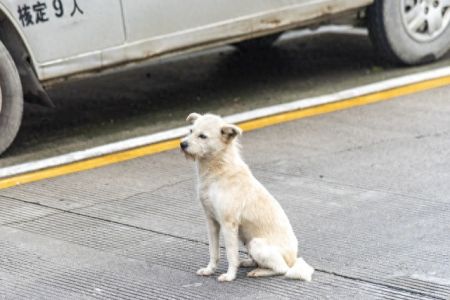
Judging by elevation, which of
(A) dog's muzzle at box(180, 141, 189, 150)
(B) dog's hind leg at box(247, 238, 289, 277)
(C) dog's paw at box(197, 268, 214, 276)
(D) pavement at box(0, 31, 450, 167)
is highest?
(A) dog's muzzle at box(180, 141, 189, 150)

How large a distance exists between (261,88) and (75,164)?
2.62m

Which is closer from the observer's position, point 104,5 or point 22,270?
point 22,270

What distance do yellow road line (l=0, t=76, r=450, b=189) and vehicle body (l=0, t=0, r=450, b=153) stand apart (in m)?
0.57

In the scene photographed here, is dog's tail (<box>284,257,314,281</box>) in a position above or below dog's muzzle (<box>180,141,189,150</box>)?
below

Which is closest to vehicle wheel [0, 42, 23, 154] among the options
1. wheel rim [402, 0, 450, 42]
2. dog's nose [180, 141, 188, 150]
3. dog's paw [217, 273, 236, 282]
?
dog's nose [180, 141, 188, 150]

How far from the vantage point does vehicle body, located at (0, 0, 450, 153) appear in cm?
765

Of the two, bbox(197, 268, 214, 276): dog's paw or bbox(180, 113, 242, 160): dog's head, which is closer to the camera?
bbox(180, 113, 242, 160): dog's head

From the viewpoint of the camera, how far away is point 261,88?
967 cm

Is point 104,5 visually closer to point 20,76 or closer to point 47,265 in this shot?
point 20,76

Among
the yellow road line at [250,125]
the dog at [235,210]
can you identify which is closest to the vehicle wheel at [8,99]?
the yellow road line at [250,125]

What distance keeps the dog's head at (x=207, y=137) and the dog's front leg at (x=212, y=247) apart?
0.34 metres

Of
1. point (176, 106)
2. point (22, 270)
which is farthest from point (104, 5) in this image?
point (22, 270)

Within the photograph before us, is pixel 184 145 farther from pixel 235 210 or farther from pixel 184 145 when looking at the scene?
pixel 235 210

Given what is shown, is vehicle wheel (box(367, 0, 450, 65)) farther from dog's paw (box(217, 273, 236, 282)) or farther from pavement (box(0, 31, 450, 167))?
dog's paw (box(217, 273, 236, 282))
